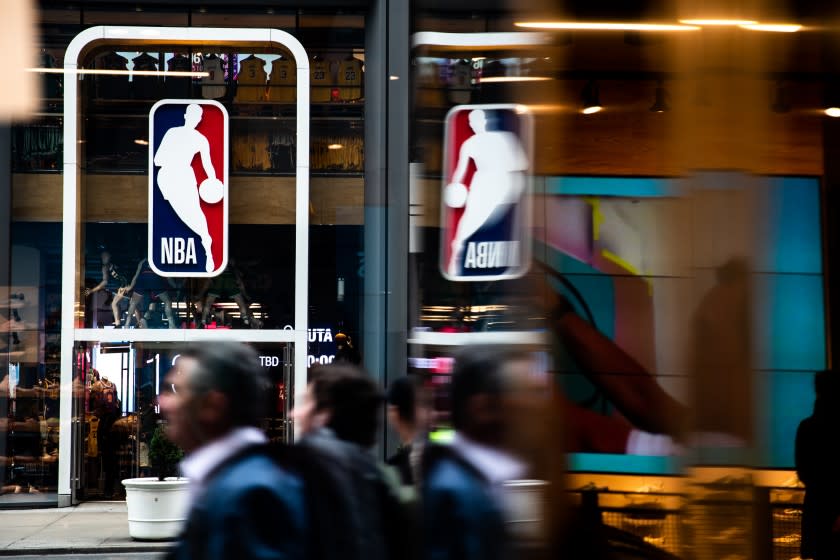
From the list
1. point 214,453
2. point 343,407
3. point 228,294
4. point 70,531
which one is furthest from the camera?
point 228,294

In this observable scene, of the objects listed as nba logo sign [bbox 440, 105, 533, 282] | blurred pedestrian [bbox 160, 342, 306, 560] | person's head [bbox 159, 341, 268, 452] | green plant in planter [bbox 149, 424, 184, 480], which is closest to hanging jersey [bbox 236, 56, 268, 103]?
green plant in planter [bbox 149, 424, 184, 480]

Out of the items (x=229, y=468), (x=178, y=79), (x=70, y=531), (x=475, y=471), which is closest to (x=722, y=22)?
(x=475, y=471)

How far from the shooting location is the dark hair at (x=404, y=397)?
454cm

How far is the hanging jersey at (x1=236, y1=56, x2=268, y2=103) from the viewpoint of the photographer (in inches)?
659

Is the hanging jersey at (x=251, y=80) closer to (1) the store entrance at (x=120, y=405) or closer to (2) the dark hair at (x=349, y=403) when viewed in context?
(1) the store entrance at (x=120, y=405)

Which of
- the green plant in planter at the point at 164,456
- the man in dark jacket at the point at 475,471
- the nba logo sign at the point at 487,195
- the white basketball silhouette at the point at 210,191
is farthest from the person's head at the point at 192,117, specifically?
the man in dark jacket at the point at 475,471

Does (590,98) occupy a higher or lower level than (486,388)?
higher

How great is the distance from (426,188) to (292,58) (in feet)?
49.1

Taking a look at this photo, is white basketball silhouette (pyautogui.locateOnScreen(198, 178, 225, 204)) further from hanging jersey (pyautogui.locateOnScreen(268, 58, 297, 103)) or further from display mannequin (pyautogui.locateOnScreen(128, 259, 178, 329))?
hanging jersey (pyautogui.locateOnScreen(268, 58, 297, 103))

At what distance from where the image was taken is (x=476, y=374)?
6.96 feet

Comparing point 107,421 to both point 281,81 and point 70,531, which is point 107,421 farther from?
point 281,81

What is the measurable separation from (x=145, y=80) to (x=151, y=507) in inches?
267

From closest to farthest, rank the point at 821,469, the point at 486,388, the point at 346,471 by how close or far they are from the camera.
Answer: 1. the point at 821,469
2. the point at 486,388
3. the point at 346,471

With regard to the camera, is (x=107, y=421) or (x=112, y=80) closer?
(x=107, y=421)
